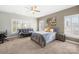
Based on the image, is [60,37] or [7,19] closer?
[7,19]

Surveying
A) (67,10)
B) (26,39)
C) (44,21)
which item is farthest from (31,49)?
(67,10)

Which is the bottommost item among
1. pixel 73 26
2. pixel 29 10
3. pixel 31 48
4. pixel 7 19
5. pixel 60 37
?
pixel 31 48

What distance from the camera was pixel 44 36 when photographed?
2607mm

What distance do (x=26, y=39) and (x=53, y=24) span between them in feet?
3.17

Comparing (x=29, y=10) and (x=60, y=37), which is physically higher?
(x=29, y=10)

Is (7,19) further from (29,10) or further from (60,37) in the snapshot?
(60,37)

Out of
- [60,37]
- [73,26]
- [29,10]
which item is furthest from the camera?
[60,37]

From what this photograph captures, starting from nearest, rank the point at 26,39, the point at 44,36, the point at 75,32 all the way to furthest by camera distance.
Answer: the point at 75,32 < the point at 26,39 < the point at 44,36

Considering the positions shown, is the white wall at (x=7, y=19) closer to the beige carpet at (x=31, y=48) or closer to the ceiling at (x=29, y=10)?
the ceiling at (x=29, y=10)

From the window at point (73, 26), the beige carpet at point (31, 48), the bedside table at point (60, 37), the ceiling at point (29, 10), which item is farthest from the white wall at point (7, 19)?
the window at point (73, 26)

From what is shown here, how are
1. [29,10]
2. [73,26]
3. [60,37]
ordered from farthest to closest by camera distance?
[60,37], [29,10], [73,26]

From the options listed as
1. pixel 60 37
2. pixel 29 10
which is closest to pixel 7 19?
pixel 29 10
